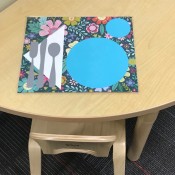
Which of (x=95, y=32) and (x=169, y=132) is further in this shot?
(x=169, y=132)

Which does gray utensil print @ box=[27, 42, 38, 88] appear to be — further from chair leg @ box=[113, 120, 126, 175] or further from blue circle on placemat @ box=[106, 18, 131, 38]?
chair leg @ box=[113, 120, 126, 175]

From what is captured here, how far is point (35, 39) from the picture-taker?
93 cm

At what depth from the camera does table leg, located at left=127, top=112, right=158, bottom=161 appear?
42.1 inches

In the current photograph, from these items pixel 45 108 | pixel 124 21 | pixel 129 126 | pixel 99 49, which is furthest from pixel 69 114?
pixel 129 126

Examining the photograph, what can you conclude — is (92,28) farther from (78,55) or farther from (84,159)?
(84,159)

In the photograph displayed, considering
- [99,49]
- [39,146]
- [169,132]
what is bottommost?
[169,132]

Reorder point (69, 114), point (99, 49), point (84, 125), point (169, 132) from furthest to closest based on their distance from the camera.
→ 1. point (169, 132)
2. point (84, 125)
3. point (99, 49)
4. point (69, 114)

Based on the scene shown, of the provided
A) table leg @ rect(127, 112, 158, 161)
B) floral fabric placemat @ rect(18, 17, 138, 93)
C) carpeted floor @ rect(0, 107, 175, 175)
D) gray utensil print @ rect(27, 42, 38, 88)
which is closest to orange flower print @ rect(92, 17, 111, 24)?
floral fabric placemat @ rect(18, 17, 138, 93)

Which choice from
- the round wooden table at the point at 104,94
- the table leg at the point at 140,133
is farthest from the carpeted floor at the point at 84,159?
the round wooden table at the point at 104,94

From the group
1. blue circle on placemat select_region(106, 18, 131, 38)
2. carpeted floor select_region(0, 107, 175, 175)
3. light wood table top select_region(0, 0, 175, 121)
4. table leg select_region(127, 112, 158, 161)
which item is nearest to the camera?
light wood table top select_region(0, 0, 175, 121)

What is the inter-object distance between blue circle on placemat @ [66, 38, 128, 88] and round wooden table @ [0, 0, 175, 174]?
4 centimetres

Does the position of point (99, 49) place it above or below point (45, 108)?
above

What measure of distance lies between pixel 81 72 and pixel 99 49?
4.0 inches

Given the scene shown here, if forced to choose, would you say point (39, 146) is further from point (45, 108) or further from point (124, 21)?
point (124, 21)
